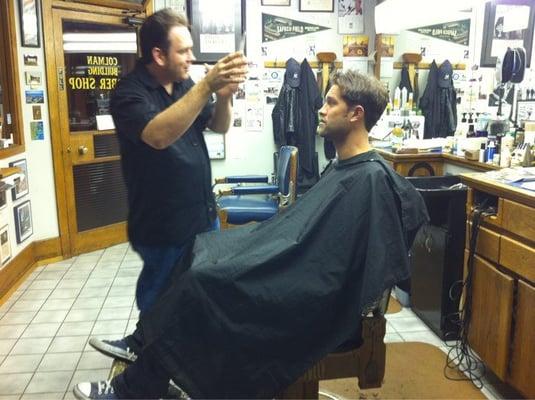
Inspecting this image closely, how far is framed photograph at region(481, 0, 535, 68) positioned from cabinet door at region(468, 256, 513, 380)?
1.64 m

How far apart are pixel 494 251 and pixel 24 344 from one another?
2.27m

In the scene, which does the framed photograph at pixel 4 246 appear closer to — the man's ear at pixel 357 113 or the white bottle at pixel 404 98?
the man's ear at pixel 357 113

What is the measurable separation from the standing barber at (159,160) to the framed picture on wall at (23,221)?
184 cm

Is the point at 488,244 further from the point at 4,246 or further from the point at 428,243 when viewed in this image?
the point at 4,246

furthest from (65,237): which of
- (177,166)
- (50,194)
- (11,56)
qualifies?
(177,166)

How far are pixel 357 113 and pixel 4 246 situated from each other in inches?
97.4

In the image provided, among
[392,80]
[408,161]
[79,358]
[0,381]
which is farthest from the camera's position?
[392,80]

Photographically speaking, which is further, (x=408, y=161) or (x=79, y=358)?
(x=408, y=161)

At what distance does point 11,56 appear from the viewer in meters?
3.37

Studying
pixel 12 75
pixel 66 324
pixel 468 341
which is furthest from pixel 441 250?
pixel 12 75

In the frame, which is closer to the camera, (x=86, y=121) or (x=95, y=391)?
(x=95, y=391)

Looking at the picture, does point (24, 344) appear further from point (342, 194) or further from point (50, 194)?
point (342, 194)

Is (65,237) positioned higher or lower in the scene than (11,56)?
lower

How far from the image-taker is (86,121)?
156 inches
